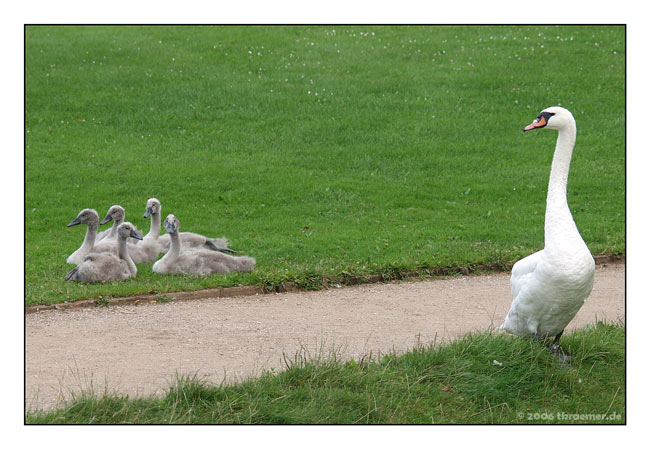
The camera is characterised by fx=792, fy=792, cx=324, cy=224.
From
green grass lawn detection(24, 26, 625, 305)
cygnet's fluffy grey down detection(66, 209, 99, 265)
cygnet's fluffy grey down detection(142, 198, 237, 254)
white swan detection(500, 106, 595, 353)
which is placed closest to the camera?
Answer: white swan detection(500, 106, 595, 353)

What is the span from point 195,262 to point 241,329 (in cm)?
228

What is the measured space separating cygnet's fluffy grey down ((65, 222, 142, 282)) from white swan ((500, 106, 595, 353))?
494 centimetres

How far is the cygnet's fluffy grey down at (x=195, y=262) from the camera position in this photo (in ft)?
32.5

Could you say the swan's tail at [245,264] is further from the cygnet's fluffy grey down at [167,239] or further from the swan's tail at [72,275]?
the swan's tail at [72,275]

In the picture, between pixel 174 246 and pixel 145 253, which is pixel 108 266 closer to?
pixel 174 246

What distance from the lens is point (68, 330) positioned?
773 centimetres

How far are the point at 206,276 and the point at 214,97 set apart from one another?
11.3m

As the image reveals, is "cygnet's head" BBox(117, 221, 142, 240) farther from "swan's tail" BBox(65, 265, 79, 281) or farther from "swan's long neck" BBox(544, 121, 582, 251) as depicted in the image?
"swan's long neck" BBox(544, 121, 582, 251)

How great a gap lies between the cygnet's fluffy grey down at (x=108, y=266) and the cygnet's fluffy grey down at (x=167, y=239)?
3.03 ft

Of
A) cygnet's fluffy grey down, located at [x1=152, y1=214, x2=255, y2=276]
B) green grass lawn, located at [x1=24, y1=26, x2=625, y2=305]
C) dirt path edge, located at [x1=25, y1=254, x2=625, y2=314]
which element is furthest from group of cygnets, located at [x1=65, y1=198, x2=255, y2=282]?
dirt path edge, located at [x1=25, y1=254, x2=625, y2=314]

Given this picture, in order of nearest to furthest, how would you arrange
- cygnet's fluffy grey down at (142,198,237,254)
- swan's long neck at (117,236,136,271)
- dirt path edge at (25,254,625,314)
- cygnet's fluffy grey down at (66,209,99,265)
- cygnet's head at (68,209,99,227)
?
1. dirt path edge at (25,254,625,314)
2. swan's long neck at (117,236,136,271)
3. cygnet's fluffy grey down at (66,209,99,265)
4. cygnet's head at (68,209,99,227)
5. cygnet's fluffy grey down at (142,198,237,254)

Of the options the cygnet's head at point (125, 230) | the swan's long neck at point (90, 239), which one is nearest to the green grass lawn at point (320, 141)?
the swan's long neck at point (90, 239)

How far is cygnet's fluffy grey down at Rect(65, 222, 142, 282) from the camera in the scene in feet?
30.9
